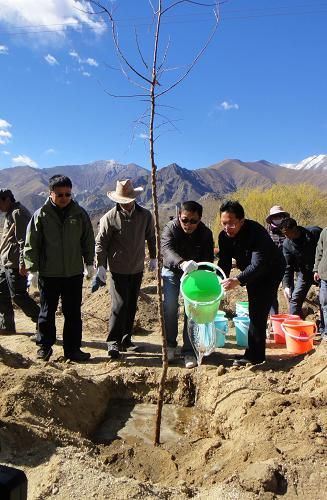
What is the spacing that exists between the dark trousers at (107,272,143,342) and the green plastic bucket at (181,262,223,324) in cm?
120

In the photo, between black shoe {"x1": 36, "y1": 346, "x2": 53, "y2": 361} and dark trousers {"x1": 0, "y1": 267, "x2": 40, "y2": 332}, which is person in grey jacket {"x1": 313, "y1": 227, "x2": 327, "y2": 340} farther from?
dark trousers {"x1": 0, "y1": 267, "x2": 40, "y2": 332}

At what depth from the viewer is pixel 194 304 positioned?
12.7 ft

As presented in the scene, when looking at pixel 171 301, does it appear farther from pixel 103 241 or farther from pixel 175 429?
pixel 175 429

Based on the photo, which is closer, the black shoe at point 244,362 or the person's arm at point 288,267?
the black shoe at point 244,362

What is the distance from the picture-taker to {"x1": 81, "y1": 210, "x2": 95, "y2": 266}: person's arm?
4918 millimetres

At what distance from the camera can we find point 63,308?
4.91 m

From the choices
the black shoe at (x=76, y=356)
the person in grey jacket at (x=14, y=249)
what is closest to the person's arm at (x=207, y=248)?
the black shoe at (x=76, y=356)

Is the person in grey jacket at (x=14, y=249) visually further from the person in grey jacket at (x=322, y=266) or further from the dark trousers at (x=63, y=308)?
the person in grey jacket at (x=322, y=266)

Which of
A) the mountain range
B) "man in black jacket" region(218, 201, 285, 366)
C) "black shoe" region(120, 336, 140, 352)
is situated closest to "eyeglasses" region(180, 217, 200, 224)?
"man in black jacket" region(218, 201, 285, 366)

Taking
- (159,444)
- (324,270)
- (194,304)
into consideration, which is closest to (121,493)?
(159,444)

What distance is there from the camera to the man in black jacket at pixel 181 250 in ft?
14.8

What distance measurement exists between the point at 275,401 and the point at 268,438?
449mm

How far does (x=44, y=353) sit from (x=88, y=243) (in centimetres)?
129

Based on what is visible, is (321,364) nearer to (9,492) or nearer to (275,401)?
(275,401)
